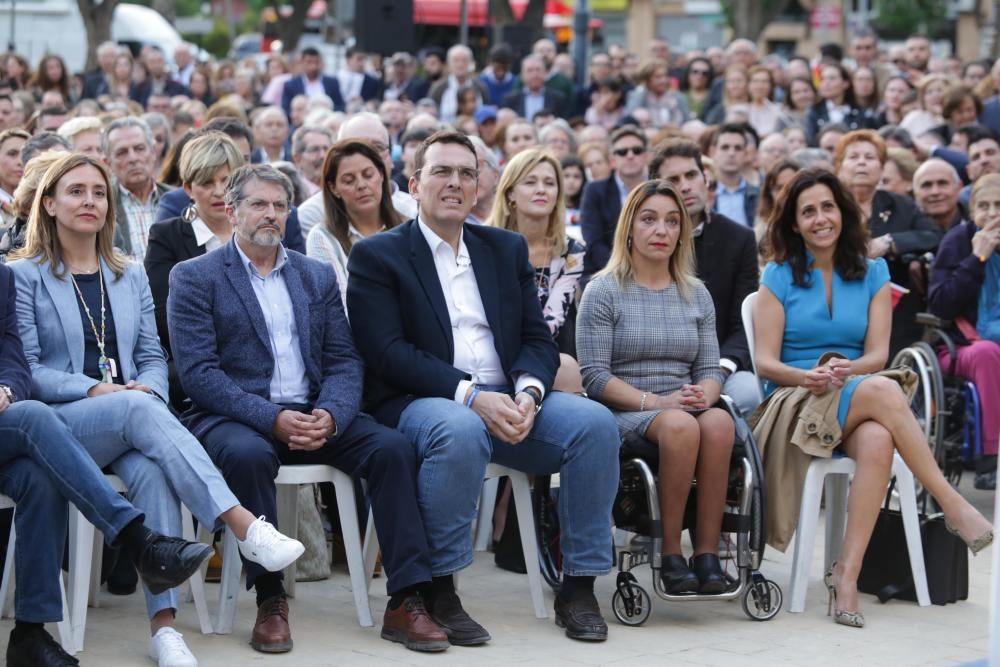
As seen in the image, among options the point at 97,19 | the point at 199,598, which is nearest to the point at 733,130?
the point at 199,598

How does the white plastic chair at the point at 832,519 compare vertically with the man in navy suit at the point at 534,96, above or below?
below

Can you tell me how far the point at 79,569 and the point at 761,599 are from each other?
237 centimetres

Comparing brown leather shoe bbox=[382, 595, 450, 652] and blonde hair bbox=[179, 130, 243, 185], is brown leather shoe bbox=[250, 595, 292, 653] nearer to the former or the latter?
brown leather shoe bbox=[382, 595, 450, 652]

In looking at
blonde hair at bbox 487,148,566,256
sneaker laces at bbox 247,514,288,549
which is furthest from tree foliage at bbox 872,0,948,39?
sneaker laces at bbox 247,514,288,549

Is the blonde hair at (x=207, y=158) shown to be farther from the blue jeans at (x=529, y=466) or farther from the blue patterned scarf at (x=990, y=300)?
the blue patterned scarf at (x=990, y=300)

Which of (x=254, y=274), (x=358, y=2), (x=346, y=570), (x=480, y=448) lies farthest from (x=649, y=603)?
(x=358, y=2)

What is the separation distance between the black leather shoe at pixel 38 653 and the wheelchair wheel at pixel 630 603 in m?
1.88

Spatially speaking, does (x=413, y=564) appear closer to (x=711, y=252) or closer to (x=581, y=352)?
(x=581, y=352)

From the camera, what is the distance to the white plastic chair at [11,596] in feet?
16.7

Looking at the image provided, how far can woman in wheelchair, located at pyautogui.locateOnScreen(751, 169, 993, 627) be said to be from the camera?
5.99 meters

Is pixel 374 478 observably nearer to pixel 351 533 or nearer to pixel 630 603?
pixel 351 533

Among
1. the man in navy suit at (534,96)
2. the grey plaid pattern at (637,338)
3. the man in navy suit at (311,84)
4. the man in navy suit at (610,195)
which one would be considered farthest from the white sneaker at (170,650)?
the man in navy suit at (311,84)

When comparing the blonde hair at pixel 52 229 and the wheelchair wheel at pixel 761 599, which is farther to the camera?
the wheelchair wheel at pixel 761 599

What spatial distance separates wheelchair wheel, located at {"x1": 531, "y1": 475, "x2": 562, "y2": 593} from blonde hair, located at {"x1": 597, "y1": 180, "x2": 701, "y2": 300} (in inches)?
33.4
